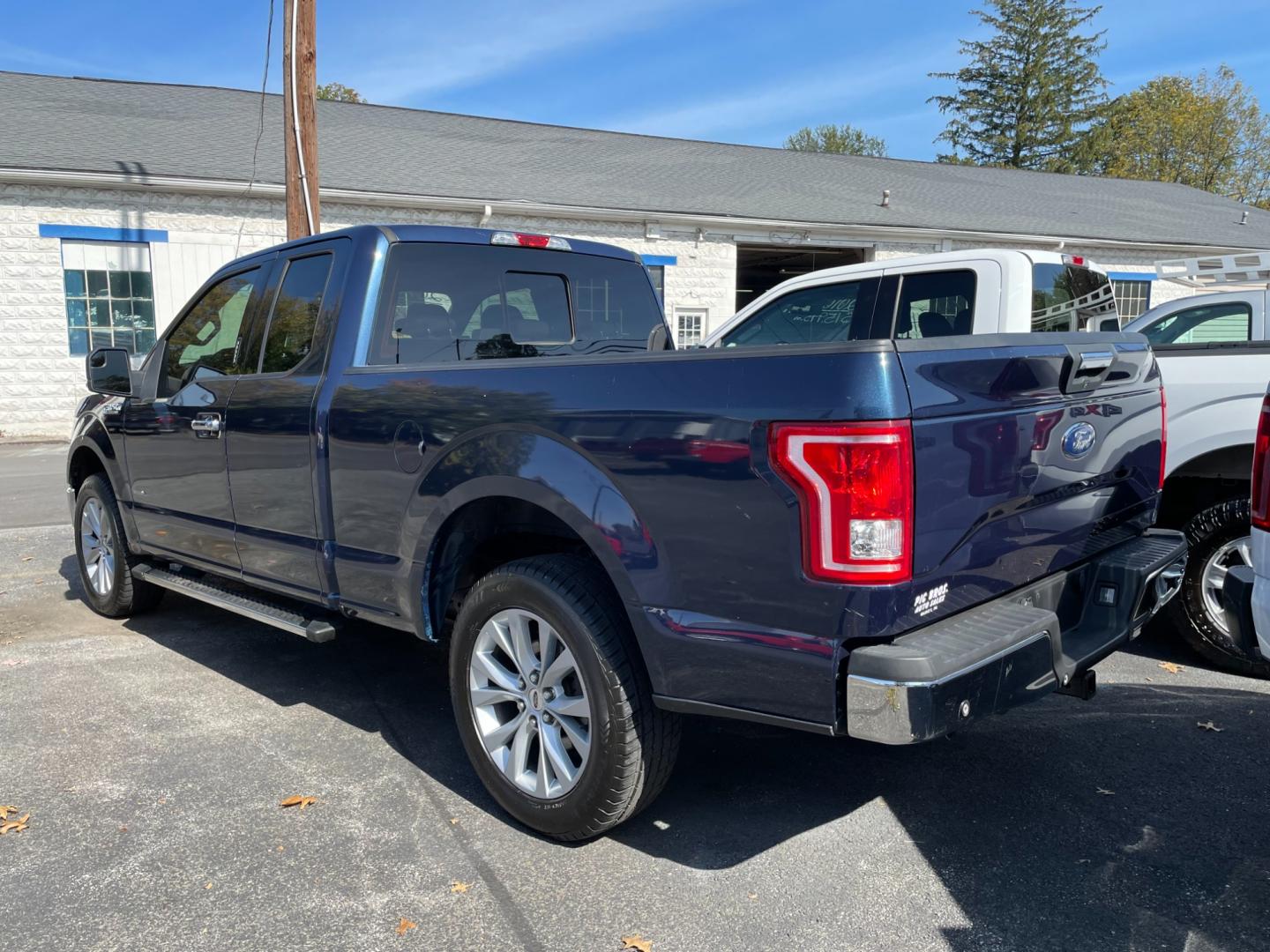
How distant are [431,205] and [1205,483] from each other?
14799mm

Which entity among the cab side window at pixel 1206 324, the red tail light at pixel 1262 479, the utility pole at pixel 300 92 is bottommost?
the red tail light at pixel 1262 479

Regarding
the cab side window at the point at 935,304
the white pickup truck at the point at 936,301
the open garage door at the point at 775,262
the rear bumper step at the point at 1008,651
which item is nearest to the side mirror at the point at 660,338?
the white pickup truck at the point at 936,301

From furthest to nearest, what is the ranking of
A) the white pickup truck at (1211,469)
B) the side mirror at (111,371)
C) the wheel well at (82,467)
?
the wheel well at (82,467) < the side mirror at (111,371) < the white pickup truck at (1211,469)

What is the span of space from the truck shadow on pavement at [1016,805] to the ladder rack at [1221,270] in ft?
12.8

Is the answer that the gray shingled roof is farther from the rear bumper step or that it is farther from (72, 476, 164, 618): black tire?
the rear bumper step

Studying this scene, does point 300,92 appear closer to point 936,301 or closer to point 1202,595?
point 936,301

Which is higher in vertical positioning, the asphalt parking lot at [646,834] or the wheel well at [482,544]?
the wheel well at [482,544]

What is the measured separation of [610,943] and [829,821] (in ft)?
3.28

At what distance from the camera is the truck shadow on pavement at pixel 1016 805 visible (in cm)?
276

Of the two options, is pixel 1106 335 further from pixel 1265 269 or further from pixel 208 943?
pixel 1265 269

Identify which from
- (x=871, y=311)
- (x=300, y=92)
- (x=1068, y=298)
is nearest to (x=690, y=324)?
(x=300, y=92)

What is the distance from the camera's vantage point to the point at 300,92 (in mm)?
11438

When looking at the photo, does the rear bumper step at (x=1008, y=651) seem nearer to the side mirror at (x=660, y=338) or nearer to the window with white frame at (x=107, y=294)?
the side mirror at (x=660, y=338)

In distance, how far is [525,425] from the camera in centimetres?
304
